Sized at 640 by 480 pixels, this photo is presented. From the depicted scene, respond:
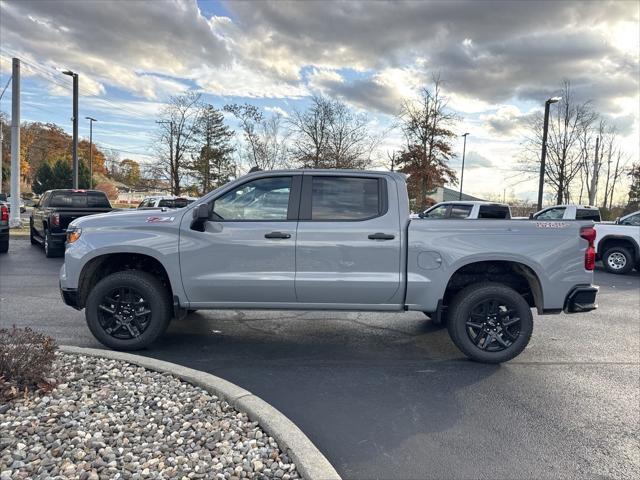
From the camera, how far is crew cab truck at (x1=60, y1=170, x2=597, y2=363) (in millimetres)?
4961

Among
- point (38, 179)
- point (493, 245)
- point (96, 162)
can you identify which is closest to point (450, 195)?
point (38, 179)

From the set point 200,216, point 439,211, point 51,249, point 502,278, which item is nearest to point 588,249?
point 502,278

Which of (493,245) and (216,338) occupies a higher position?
(493,245)

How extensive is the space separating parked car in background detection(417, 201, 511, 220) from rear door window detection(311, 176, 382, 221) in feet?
22.2

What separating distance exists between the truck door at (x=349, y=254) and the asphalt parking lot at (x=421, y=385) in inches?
29.3

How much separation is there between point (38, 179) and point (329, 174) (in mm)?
58369

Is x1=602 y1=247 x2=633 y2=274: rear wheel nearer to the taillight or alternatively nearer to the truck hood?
the taillight

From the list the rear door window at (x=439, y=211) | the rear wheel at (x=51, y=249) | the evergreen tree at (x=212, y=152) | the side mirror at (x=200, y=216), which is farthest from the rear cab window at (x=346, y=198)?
the evergreen tree at (x=212, y=152)

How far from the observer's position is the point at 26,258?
1235 centimetres

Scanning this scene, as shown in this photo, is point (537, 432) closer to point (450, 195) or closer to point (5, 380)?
point (5, 380)

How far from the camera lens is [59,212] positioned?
12.0m

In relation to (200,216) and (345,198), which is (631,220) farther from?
(200,216)

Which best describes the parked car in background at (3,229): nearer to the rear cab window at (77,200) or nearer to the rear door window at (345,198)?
the rear cab window at (77,200)

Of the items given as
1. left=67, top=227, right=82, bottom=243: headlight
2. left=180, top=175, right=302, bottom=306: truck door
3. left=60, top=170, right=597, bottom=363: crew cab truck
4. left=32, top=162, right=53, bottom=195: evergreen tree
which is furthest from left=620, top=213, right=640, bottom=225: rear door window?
left=32, top=162, right=53, bottom=195: evergreen tree
